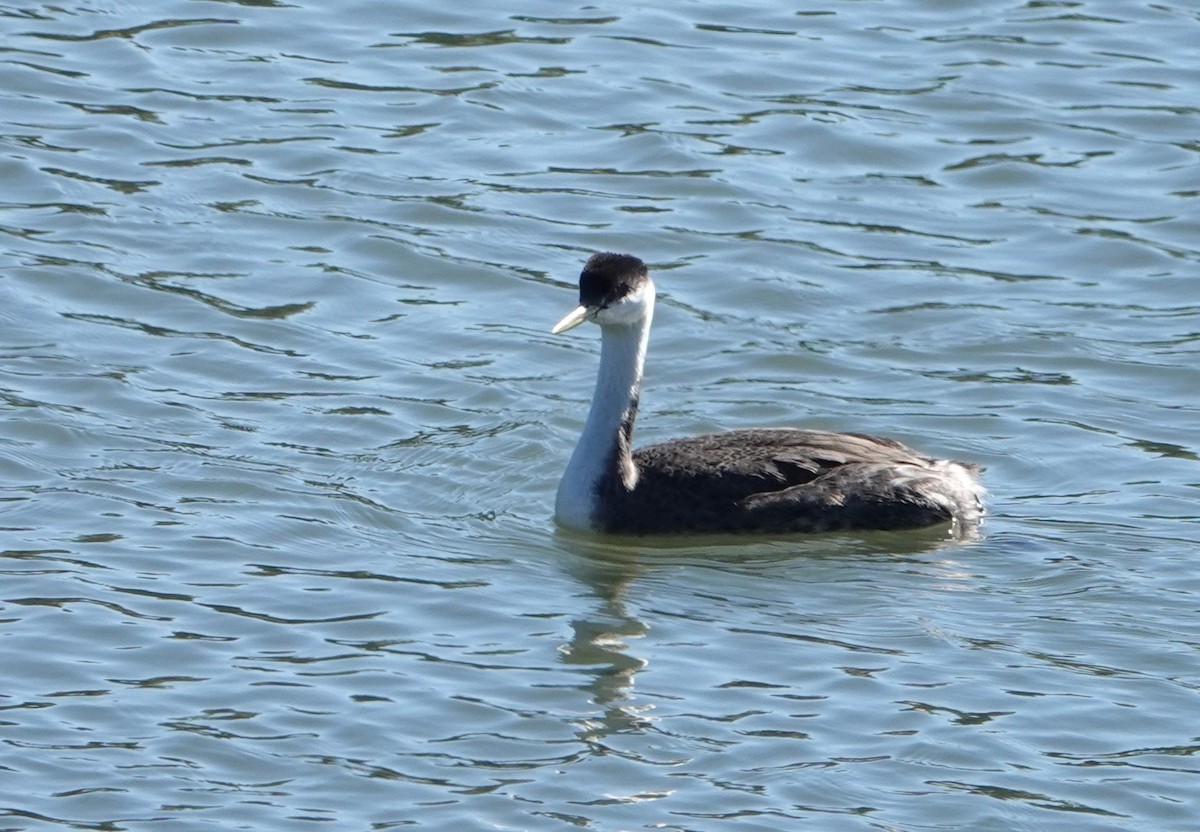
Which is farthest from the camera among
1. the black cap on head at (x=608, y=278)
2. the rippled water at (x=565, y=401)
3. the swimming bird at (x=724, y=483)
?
the swimming bird at (x=724, y=483)

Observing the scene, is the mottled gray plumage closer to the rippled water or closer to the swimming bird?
the swimming bird

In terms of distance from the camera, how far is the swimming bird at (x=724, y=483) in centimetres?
1241

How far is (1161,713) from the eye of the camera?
33.0ft

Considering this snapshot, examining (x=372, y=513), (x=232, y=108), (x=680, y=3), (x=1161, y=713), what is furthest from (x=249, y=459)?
(x=680, y=3)

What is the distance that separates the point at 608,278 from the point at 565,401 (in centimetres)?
204

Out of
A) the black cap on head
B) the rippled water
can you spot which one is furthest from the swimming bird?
the rippled water

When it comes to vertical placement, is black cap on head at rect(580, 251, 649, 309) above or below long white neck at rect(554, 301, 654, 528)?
above

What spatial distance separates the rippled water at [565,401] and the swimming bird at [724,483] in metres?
0.14

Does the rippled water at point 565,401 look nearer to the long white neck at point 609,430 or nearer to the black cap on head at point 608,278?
the long white neck at point 609,430

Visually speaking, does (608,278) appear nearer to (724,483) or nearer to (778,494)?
(724,483)

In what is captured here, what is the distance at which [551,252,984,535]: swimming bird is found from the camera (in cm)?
1241

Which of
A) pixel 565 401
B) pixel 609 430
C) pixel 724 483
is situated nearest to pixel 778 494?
pixel 724 483

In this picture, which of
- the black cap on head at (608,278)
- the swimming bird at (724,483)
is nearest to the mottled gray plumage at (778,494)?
the swimming bird at (724,483)

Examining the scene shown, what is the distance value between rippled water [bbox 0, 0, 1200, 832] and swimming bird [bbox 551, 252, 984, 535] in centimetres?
14
